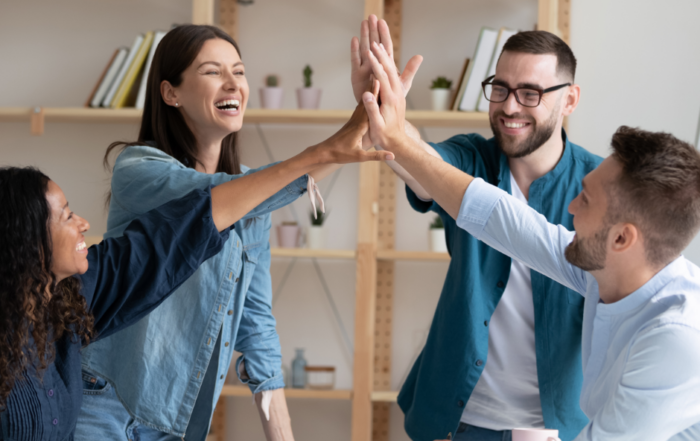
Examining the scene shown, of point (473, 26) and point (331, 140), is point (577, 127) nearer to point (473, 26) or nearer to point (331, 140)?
point (473, 26)

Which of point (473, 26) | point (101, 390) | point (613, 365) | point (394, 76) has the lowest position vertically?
point (101, 390)

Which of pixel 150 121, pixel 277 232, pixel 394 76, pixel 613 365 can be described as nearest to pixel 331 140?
pixel 394 76

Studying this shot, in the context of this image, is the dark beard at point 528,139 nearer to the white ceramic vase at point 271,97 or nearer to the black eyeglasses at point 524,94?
the black eyeglasses at point 524,94

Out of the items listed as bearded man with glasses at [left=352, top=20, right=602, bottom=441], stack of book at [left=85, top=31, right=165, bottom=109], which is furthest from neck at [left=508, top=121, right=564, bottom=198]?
stack of book at [left=85, top=31, right=165, bottom=109]

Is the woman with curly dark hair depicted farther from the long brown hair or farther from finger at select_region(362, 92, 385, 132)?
the long brown hair

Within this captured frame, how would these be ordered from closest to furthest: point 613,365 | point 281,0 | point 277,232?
point 613,365, point 277,232, point 281,0

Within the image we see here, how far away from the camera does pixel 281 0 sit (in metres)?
→ 2.78

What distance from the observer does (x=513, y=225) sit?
4.02 ft

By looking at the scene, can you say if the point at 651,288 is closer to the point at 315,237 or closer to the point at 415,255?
the point at 415,255

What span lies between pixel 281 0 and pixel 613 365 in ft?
7.41

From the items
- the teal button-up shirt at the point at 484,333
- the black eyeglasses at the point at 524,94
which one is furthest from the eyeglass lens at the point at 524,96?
the teal button-up shirt at the point at 484,333

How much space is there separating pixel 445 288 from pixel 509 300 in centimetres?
15

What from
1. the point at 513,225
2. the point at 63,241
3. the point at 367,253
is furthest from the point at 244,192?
the point at 367,253

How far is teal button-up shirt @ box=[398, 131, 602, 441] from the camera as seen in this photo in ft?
4.55
